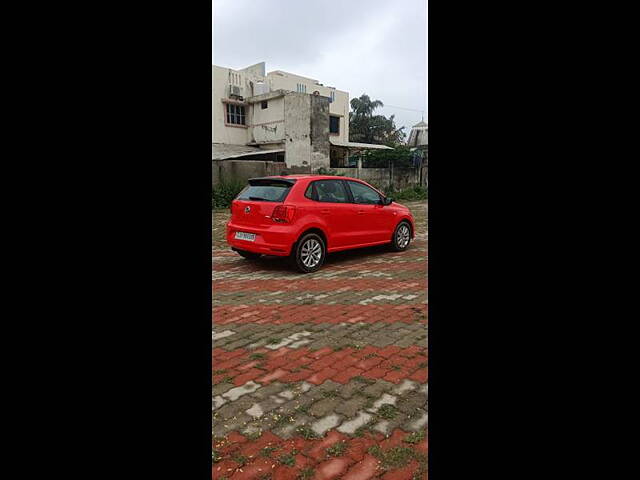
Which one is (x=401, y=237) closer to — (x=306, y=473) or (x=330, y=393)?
(x=330, y=393)

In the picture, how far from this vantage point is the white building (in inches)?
938

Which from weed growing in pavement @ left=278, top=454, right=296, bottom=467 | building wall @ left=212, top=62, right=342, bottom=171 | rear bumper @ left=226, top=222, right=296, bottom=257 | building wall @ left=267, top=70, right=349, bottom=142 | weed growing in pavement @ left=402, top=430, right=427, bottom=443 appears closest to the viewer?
weed growing in pavement @ left=278, top=454, right=296, bottom=467

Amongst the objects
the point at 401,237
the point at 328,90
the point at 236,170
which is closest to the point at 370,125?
the point at 328,90

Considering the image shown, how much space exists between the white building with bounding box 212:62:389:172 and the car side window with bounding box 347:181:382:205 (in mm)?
15017

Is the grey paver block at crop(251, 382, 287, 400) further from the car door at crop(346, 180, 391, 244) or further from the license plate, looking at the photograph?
the car door at crop(346, 180, 391, 244)

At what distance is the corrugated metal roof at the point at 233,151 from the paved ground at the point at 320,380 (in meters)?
18.0

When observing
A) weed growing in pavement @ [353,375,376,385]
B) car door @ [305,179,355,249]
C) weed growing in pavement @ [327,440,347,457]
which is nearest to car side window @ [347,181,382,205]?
car door @ [305,179,355,249]

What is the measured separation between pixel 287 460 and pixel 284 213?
4.82m

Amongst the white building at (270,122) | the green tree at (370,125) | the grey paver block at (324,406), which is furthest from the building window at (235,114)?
the grey paver block at (324,406)

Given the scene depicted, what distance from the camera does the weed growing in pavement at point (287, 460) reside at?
2.47 meters

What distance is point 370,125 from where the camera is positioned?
155 feet
